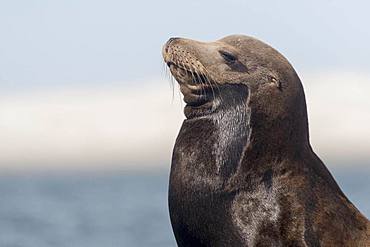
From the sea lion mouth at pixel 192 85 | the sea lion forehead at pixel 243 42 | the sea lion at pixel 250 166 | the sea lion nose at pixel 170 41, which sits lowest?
the sea lion at pixel 250 166

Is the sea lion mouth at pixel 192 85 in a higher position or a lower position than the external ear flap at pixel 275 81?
higher

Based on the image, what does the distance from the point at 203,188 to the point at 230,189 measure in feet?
0.80

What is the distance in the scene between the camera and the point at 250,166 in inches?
631

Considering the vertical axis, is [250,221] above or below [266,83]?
below

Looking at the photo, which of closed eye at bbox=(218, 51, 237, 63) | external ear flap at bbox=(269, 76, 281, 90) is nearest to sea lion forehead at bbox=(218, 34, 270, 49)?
closed eye at bbox=(218, 51, 237, 63)

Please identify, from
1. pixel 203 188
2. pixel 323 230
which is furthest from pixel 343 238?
pixel 203 188

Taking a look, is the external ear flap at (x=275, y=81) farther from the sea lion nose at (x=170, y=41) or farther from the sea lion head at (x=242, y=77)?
the sea lion nose at (x=170, y=41)

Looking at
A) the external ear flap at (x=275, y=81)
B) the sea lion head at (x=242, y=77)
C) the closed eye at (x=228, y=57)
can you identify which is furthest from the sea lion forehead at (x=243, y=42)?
the external ear flap at (x=275, y=81)

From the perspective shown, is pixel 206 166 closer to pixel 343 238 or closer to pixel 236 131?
pixel 236 131

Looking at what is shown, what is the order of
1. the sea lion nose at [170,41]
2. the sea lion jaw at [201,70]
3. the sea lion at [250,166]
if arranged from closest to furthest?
the sea lion at [250,166]
the sea lion jaw at [201,70]
the sea lion nose at [170,41]

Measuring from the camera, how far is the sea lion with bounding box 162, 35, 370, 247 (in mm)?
15969

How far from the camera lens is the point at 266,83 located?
16062mm

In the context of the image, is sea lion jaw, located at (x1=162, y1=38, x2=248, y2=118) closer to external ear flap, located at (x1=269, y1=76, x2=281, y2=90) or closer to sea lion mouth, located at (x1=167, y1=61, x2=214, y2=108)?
sea lion mouth, located at (x1=167, y1=61, x2=214, y2=108)

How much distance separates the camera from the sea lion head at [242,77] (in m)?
16.0
